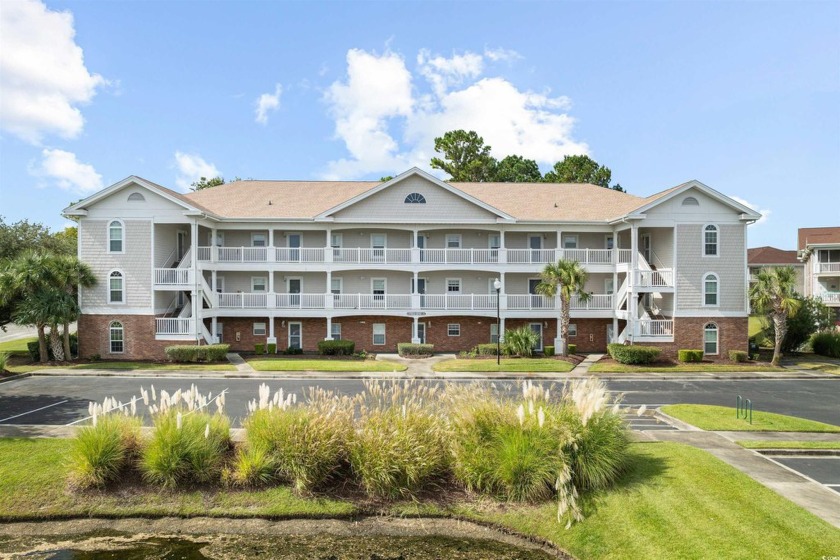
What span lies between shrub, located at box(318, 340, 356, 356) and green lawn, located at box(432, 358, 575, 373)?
17.6ft

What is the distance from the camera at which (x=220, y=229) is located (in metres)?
31.1

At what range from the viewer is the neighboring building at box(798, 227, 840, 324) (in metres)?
40.7

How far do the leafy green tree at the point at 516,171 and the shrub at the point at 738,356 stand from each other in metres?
32.5

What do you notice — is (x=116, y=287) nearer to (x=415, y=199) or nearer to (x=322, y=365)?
(x=322, y=365)

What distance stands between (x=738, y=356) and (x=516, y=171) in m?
33.7

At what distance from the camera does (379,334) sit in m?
30.9

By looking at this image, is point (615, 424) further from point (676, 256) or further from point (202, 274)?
point (202, 274)

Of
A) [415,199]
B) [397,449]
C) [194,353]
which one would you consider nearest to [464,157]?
[415,199]

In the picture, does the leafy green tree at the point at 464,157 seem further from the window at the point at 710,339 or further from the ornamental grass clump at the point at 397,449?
the ornamental grass clump at the point at 397,449

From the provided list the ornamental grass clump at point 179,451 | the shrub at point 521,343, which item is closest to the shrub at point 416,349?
the shrub at point 521,343

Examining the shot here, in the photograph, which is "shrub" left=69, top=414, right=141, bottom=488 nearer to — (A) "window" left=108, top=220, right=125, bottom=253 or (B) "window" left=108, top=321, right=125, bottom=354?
(B) "window" left=108, top=321, right=125, bottom=354

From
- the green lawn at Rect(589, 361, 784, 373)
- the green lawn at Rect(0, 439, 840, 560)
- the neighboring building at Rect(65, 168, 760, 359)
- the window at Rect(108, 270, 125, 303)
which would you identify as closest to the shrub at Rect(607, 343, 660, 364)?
the green lawn at Rect(589, 361, 784, 373)

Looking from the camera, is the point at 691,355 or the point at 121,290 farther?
the point at 121,290

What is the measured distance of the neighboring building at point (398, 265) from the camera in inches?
1100
